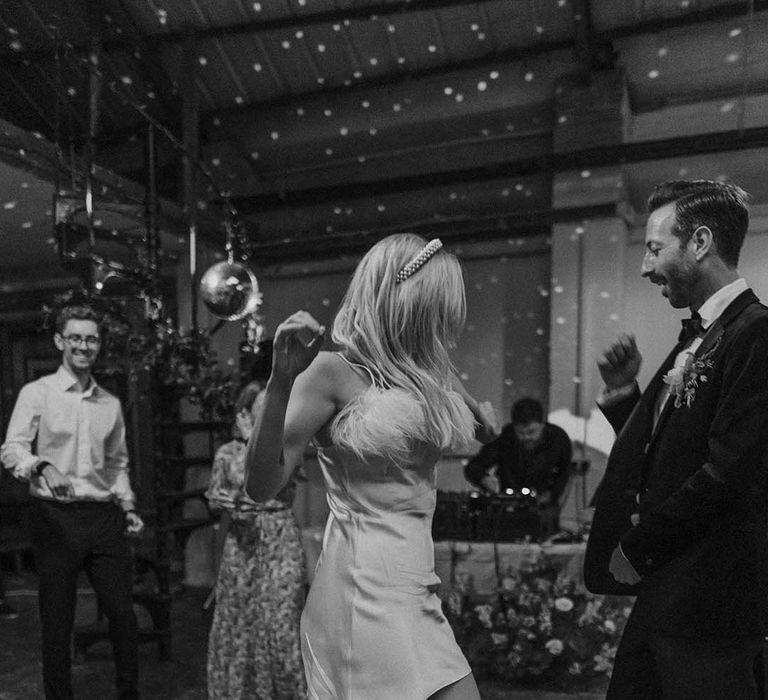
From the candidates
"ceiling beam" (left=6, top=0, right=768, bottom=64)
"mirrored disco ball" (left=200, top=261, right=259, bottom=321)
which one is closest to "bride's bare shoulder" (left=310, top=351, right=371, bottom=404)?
"mirrored disco ball" (left=200, top=261, right=259, bottom=321)

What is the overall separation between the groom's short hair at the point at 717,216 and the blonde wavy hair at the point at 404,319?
52cm

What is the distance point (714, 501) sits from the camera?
132 cm

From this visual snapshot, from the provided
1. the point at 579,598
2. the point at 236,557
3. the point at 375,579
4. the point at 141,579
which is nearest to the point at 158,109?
the point at 141,579

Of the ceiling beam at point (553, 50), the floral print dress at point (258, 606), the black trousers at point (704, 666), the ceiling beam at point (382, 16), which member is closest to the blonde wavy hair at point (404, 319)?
the black trousers at point (704, 666)

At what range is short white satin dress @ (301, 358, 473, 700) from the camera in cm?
119

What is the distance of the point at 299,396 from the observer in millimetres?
1213

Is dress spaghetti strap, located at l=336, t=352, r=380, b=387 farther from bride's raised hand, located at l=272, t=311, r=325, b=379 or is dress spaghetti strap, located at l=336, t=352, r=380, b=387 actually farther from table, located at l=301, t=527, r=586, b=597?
table, located at l=301, t=527, r=586, b=597

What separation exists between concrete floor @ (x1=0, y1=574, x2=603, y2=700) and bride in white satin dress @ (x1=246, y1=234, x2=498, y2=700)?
6.47ft

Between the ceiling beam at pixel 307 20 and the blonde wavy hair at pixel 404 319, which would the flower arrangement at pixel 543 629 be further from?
the ceiling beam at pixel 307 20

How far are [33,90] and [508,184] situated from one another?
10.4 ft

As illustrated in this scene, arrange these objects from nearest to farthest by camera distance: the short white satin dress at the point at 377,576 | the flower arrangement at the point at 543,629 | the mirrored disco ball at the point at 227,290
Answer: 1. the short white satin dress at the point at 377,576
2. the flower arrangement at the point at 543,629
3. the mirrored disco ball at the point at 227,290

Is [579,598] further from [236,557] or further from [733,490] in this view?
[733,490]

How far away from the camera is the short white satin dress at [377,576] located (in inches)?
47.0

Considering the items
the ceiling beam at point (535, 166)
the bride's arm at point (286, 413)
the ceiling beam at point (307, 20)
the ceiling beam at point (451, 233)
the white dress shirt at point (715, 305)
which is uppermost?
the ceiling beam at point (307, 20)
